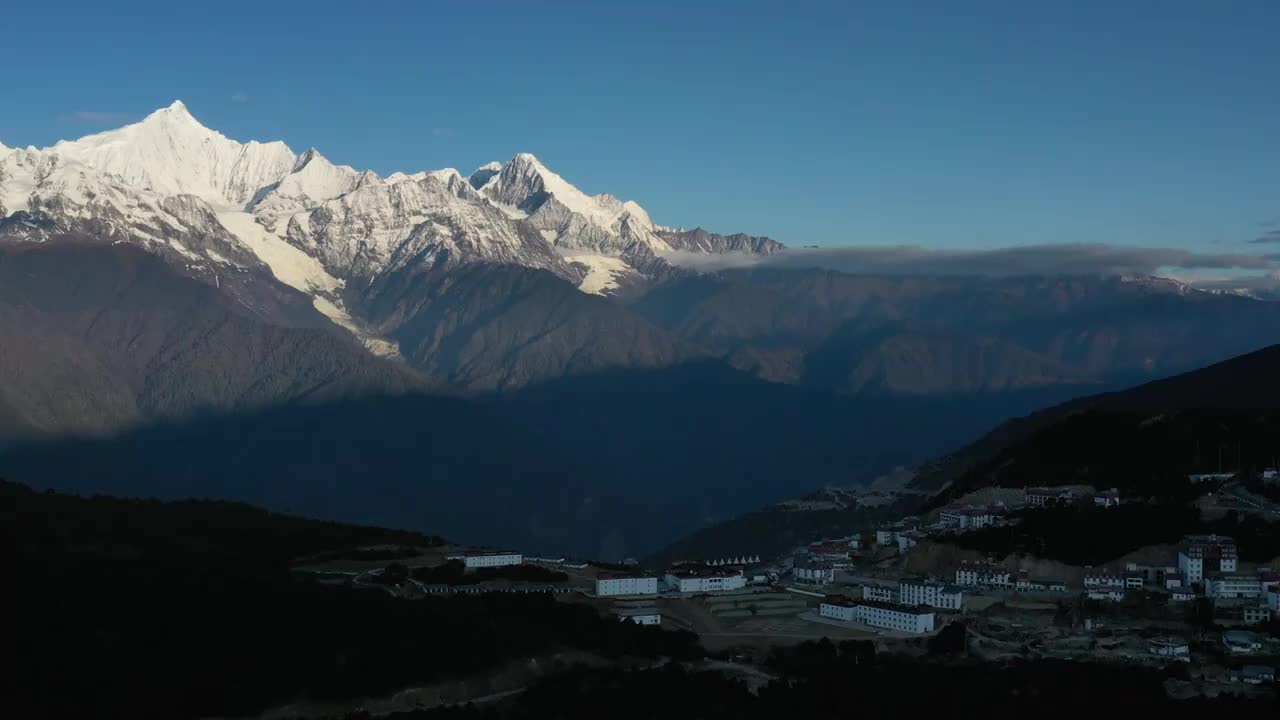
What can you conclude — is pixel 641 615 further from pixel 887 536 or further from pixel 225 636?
pixel 887 536

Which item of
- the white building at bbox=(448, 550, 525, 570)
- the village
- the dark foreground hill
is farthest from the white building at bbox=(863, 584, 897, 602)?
the white building at bbox=(448, 550, 525, 570)

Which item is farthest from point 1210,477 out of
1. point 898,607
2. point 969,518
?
point 898,607

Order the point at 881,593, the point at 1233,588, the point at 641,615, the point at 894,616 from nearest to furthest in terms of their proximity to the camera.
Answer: the point at 1233,588 < the point at 894,616 < the point at 641,615 < the point at 881,593

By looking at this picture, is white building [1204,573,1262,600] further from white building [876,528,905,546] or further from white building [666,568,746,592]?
white building [876,528,905,546]

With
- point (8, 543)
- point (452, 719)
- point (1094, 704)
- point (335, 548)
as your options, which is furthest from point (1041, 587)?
point (8, 543)

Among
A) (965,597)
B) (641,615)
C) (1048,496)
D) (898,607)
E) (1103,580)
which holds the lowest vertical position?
(641,615)

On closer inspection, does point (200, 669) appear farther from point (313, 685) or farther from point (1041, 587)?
point (1041, 587)
